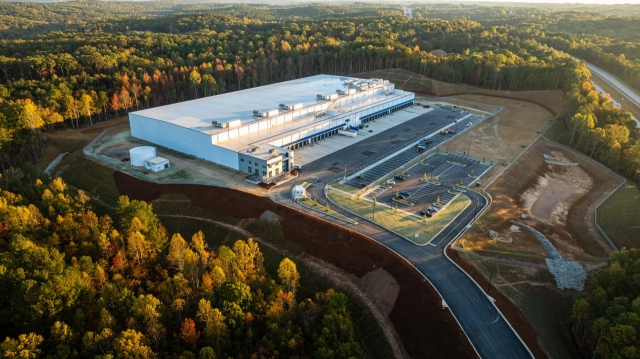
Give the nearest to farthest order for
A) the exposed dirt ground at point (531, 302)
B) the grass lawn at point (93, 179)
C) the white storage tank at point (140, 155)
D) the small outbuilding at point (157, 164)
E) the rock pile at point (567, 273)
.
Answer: the exposed dirt ground at point (531, 302) < the rock pile at point (567, 273) < the grass lawn at point (93, 179) < the small outbuilding at point (157, 164) < the white storage tank at point (140, 155)

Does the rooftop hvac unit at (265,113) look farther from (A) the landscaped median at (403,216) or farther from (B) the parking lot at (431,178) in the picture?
(B) the parking lot at (431,178)

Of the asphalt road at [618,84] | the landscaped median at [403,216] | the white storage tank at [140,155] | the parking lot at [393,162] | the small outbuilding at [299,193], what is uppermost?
the asphalt road at [618,84]

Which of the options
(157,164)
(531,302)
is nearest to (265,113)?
(157,164)

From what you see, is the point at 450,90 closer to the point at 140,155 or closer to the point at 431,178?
the point at 431,178

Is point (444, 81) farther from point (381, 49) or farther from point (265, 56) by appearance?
point (265, 56)

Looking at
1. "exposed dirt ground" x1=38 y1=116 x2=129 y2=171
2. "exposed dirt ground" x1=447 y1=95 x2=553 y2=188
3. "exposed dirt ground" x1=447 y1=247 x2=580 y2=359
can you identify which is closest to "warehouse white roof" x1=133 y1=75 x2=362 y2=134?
"exposed dirt ground" x1=38 y1=116 x2=129 y2=171

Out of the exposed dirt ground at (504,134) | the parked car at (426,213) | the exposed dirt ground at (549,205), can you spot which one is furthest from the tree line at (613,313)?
the exposed dirt ground at (504,134)
